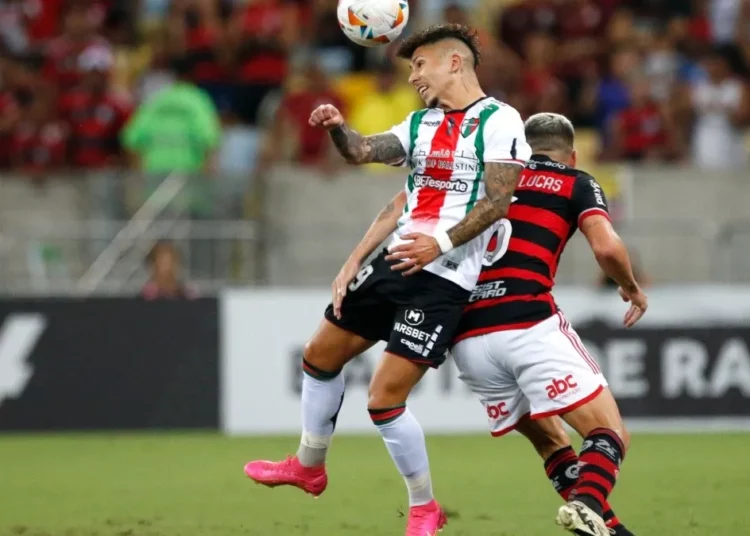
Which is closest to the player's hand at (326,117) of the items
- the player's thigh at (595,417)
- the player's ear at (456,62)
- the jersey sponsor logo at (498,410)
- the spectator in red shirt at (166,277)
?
the player's ear at (456,62)

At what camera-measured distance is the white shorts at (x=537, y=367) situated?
641cm

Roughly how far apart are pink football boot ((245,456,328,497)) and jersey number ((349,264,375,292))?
39.4 inches

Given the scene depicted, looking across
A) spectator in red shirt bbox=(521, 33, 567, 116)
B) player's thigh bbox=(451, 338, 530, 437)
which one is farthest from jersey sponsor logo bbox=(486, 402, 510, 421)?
spectator in red shirt bbox=(521, 33, 567, 116)

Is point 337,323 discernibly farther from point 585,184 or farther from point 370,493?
point 370,493

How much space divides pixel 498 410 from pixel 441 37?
180cm

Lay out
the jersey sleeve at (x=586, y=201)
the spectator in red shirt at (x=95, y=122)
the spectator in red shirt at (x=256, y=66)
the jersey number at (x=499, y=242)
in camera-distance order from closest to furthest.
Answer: the jersey sleeve at (x=586, y=201) → the jersey number at (x=499, y=242) → the spectator in red shirt at (x=95, y=122) → the spectator in red shirt at (x=256, y=66)

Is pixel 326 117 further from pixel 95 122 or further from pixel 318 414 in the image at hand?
pixel 95 122

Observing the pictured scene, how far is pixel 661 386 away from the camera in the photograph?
1307 centimetres

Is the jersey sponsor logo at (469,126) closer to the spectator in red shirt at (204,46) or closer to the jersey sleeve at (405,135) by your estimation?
the jersey sleeve at (405,135)

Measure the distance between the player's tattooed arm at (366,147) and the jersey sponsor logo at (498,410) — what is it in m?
1.26

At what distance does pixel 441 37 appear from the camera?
266 inches

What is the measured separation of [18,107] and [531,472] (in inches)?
328

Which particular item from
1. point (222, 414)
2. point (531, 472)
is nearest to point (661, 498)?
point (531, 472)

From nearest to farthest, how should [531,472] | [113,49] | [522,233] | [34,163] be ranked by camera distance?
[522,233] < [531,472] < [34,163] < [113,49]
